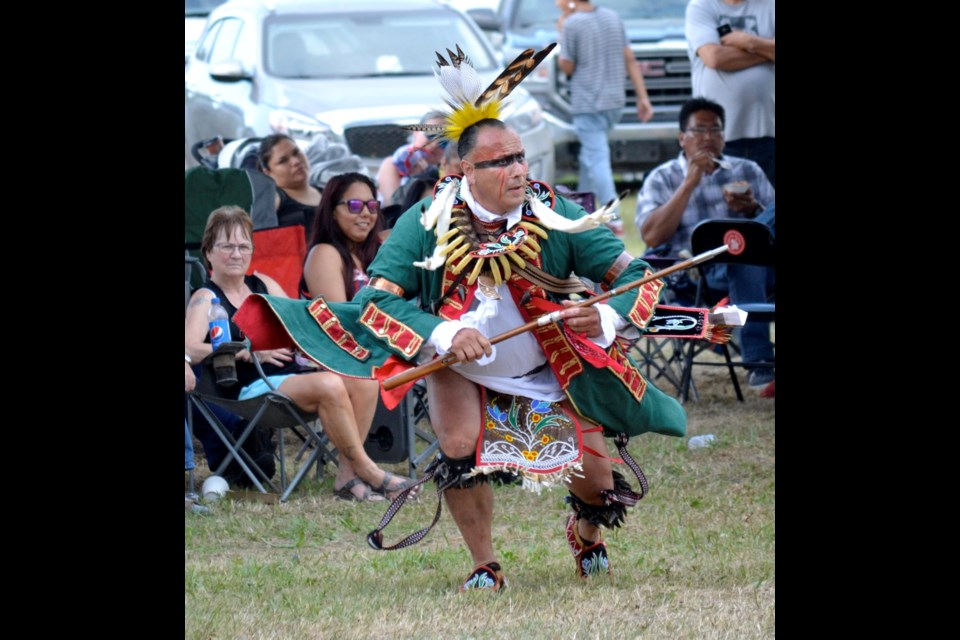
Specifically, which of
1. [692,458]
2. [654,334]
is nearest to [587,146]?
[692,458]

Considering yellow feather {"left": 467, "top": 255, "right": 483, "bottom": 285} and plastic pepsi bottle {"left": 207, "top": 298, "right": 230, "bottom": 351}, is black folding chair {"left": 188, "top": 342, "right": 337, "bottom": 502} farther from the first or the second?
yellow feather {"left": 467, "top": 255, "right": 483, "bottom": 285}

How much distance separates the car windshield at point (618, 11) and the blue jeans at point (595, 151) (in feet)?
5.99

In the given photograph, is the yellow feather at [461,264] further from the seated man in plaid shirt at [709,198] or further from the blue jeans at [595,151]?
the blue jeans at [595,151]

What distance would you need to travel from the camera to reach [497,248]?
4.62 meters

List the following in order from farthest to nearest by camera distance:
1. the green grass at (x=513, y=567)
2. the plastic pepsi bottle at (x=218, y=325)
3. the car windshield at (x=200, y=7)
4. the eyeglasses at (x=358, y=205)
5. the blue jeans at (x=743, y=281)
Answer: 1. the car windshield at (x=200, y=7)
2. the blue jeans at (x=743, y=281)
3. the eyeglasses at (x=358, y=205)
4. the plastic pepsi bottle at (x=218, y=325)
5. the green grass at (x=513, y=567)

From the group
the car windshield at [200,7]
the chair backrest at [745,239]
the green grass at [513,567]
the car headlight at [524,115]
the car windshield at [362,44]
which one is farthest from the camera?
the car windshield at [200,7]

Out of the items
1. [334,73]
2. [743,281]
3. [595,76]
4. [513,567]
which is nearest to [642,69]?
[595,76]

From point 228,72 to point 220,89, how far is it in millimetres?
513

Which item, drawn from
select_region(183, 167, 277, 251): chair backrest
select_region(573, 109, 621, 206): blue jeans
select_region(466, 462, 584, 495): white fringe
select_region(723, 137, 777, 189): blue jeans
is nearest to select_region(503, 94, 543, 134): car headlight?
select_region(573, 109, 621, 206): blue jeans

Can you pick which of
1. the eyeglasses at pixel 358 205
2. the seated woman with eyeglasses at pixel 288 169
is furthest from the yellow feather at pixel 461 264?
the seated woman with eyeglasses at pixel 288 169

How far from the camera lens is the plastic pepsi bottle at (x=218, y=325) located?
6512mm

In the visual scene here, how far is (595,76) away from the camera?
43.1ft

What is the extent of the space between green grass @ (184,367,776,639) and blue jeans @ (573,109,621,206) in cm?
616
